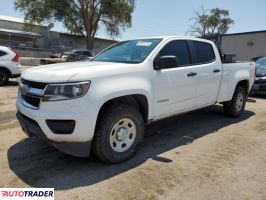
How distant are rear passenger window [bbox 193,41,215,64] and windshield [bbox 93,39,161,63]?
1030 millimetres

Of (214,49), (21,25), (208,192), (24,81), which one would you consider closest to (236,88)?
(214,49)

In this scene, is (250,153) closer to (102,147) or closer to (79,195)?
(102,147)

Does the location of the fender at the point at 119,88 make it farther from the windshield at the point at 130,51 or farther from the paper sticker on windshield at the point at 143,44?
the paper sticker on windshield at the point at 143,44

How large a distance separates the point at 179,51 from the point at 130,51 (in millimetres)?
889

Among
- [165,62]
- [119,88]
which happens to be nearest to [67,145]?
[119,88]

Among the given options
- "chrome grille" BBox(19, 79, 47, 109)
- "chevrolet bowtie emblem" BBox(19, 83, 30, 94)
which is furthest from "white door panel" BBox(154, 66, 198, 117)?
"chevrolet bowtie emblem" BBox(19, 83, 30, 94)

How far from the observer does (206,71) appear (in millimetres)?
5703

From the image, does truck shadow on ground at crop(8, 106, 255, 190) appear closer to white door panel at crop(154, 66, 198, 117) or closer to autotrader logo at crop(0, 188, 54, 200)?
autotrader logo at crop(0, 188, 54, 200)

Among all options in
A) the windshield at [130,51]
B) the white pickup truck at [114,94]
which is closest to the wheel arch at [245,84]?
the white pickup truck at [114,94]

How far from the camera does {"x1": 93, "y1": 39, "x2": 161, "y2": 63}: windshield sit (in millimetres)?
4805

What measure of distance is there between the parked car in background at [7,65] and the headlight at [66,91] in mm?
9374

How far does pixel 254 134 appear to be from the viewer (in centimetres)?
589

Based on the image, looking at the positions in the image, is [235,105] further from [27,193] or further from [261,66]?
[261,66]

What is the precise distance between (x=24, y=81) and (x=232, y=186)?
3079 mm
